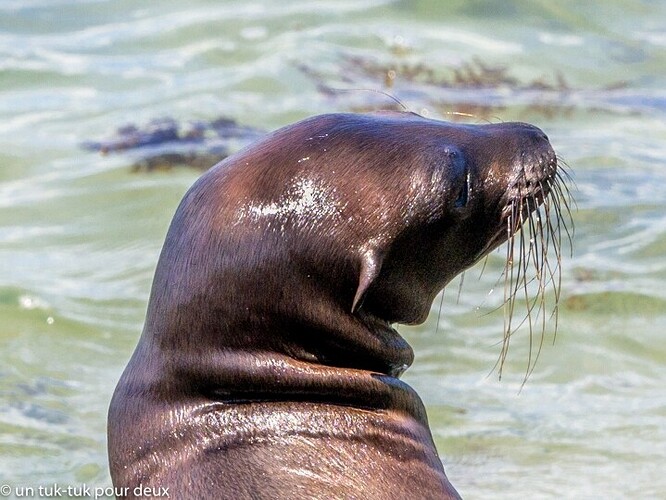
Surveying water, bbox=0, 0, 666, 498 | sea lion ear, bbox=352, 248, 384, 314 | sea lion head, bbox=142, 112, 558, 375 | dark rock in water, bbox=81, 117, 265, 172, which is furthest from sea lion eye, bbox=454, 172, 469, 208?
dark rock in water, bbox=81, 117, 265, 172

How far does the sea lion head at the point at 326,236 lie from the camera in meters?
4.12

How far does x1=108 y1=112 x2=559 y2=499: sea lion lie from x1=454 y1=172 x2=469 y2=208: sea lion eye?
0.07 ft

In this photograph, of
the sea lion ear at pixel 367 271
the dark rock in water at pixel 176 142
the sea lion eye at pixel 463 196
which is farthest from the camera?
the dark rock in water at pixel 176 142

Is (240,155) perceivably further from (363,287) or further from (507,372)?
(507,372)

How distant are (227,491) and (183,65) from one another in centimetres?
940

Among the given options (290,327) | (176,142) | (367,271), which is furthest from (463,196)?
(176,142)

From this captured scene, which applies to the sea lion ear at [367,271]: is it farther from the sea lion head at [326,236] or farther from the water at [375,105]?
the water at [375,105]

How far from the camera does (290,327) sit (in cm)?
420

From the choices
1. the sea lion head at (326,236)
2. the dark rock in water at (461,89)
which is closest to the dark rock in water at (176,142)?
the dark rock in water at (461,89)

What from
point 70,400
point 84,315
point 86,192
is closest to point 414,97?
point 86,192

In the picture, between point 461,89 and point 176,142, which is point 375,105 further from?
point 176,142

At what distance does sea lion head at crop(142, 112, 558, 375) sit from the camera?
412cm

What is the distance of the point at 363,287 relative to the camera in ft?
13.2

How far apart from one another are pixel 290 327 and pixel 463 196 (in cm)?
72
